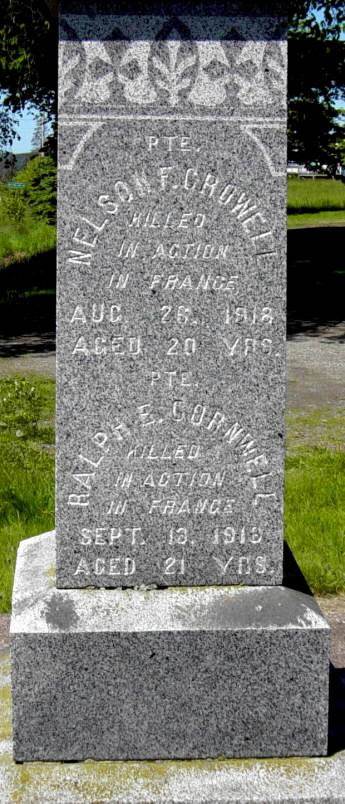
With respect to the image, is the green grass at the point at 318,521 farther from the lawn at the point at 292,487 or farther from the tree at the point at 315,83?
the tree at the point at 315,83

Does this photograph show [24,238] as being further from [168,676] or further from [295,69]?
[168,676]

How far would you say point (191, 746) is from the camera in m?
3.23

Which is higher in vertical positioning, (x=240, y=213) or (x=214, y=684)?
(x=240, y=213)

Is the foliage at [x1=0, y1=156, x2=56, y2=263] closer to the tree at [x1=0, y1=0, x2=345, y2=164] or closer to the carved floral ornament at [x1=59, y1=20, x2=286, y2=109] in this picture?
the tree at [x1=0, y1=0, x2=345, y2=164]

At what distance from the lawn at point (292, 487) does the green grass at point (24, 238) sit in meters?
15.4

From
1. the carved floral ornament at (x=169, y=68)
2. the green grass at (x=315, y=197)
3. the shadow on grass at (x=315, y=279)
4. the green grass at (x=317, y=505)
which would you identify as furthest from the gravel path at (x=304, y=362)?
the green grass at (x=315, y=197)

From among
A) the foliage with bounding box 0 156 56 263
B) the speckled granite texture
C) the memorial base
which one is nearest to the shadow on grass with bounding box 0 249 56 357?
the foliage with bounding box 0 156 56 263

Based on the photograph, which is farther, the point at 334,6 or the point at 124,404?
the point at 334,6

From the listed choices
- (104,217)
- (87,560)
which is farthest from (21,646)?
(104,217)

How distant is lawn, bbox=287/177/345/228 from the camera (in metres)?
32.5

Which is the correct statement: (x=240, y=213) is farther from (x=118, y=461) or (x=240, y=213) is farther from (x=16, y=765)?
(x=16, y=765)

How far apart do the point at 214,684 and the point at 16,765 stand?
0.68 metres

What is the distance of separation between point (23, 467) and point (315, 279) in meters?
14.5

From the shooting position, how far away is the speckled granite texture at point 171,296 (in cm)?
309
